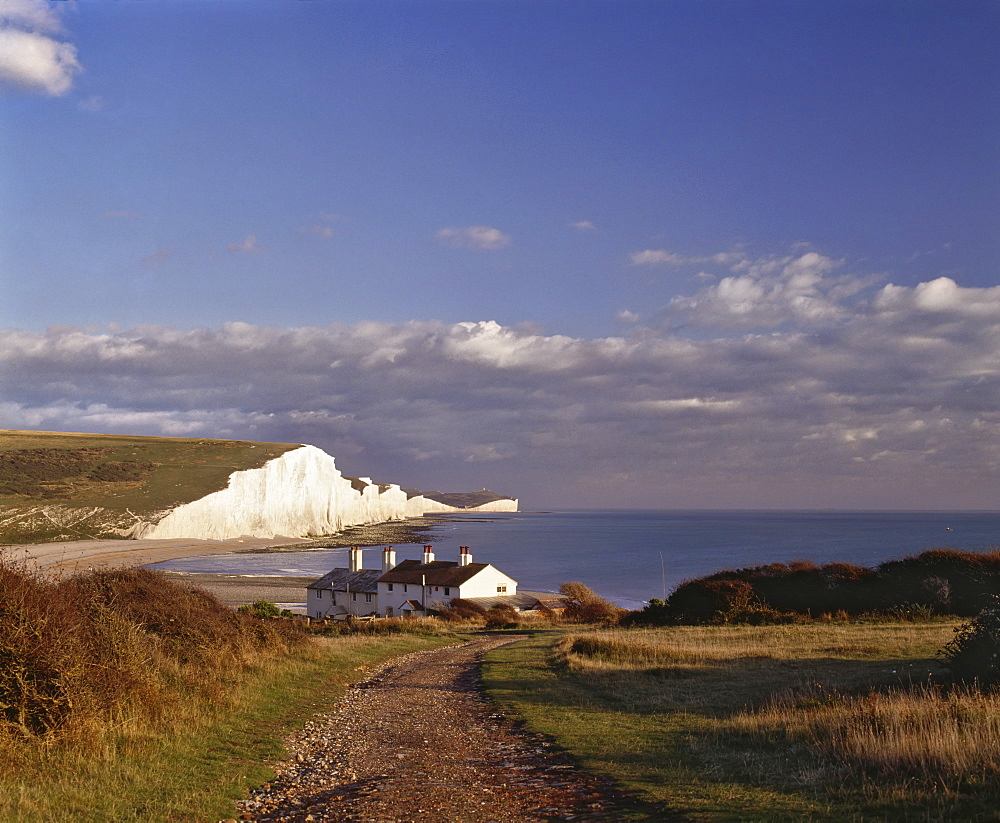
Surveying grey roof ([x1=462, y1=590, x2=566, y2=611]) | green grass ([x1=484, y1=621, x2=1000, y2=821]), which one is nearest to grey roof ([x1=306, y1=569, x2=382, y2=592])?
grey roof ([x1=462, y1=590, x2=566, y2=611])

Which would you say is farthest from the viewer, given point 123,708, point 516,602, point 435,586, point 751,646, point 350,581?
point 350,581

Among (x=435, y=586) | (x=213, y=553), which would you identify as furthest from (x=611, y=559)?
(x=435, y=586)

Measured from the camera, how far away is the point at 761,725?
1241 cm

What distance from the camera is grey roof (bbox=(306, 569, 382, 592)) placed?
6191cm

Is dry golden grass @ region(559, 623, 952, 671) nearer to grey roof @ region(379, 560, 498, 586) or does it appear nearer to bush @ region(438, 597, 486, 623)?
bush @ region(438, 597, 486, 623)

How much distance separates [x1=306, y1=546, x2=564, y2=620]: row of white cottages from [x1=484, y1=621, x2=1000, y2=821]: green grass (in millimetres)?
34586

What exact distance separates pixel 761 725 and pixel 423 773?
18.6 ft

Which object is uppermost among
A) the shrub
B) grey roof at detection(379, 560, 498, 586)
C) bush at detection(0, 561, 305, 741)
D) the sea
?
bush at detection(0, 561, 305, 741)

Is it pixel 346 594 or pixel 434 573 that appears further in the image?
pixel 346 594

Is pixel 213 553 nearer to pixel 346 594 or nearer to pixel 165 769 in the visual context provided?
pixel 346 594

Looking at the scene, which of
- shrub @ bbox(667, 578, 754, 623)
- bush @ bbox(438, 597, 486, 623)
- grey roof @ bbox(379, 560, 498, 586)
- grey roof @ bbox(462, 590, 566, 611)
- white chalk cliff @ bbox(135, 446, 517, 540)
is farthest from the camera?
white chalk cliff @ bbox(135, 446, 517, 540)

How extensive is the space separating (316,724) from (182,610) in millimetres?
4691

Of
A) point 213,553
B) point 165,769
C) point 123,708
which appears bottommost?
point 213,553

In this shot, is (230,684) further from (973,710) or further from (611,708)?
(973,710)
